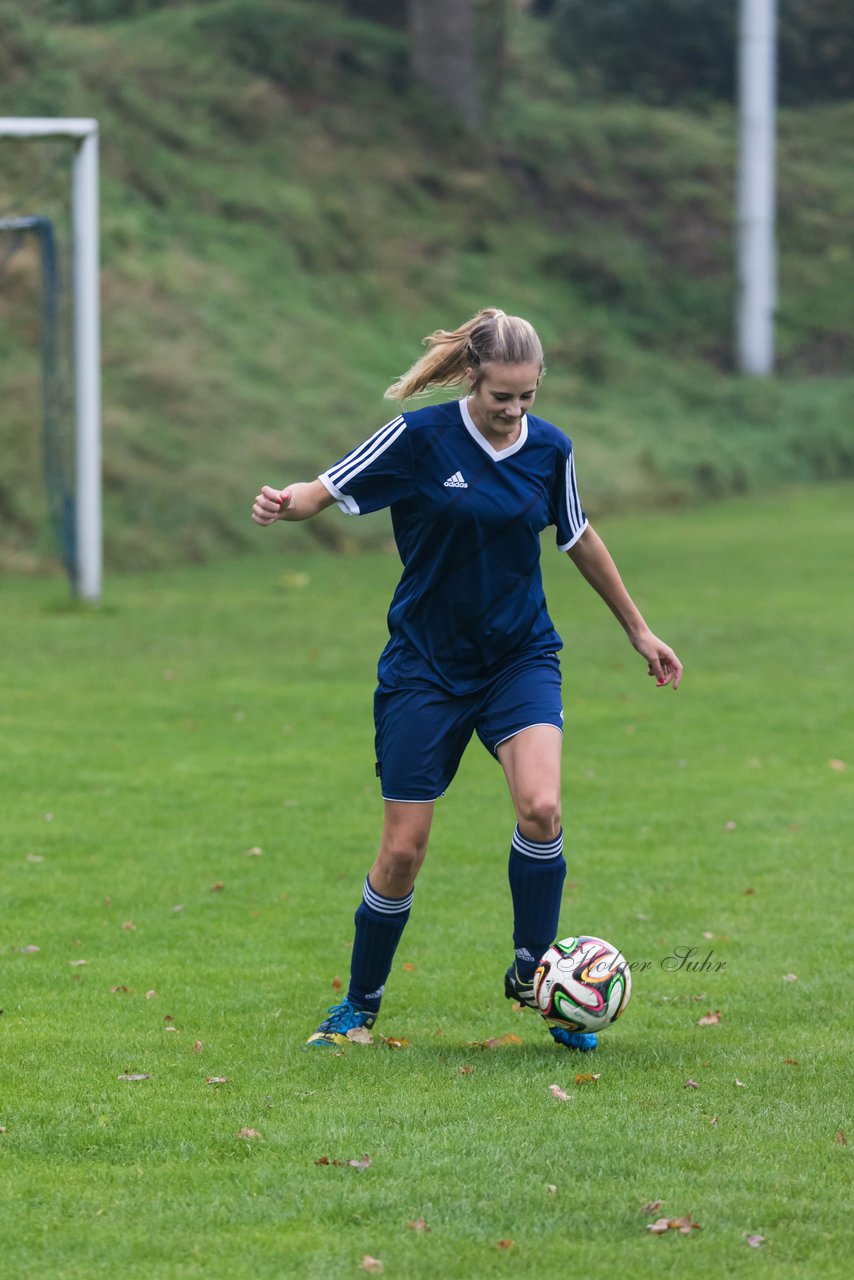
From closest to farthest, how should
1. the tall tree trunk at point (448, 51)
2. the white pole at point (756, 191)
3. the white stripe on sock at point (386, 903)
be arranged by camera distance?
the white stripe on sock at point (386, 903) → the white pole at point (756, 191) → the tall tree trunk at point (448, 51)

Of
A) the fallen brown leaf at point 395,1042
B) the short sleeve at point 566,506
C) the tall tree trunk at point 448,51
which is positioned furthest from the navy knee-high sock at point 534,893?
the tall tree trunk at point 448,51

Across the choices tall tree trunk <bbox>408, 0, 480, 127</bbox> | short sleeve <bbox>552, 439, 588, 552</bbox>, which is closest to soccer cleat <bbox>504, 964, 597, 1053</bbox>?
short sleeve <bbox>552, 439, 588, 552</bbox>

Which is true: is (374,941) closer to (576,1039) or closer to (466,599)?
(576,1039)

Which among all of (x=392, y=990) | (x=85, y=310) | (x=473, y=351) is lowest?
(x=392, y=990)

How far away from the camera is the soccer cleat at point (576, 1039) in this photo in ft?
19.5

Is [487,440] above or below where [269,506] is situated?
above

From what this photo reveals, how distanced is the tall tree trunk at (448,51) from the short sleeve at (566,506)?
1345 inches

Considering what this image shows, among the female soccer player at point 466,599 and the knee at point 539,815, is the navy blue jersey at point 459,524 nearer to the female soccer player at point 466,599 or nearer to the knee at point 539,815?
the female soccer player at point 466,599

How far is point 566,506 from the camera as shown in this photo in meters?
6.00

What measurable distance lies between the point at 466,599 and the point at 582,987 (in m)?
1.22

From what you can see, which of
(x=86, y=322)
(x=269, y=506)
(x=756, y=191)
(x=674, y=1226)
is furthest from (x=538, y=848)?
(x=756, y=191)

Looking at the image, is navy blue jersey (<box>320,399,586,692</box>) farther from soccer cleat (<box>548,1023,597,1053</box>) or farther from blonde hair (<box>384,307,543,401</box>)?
soccer cleat (<box>548,1023,597,1053</box>)

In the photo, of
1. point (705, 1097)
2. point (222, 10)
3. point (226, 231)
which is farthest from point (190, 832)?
point (222, 10)

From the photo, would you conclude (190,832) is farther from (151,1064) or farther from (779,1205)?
(779,1205)
